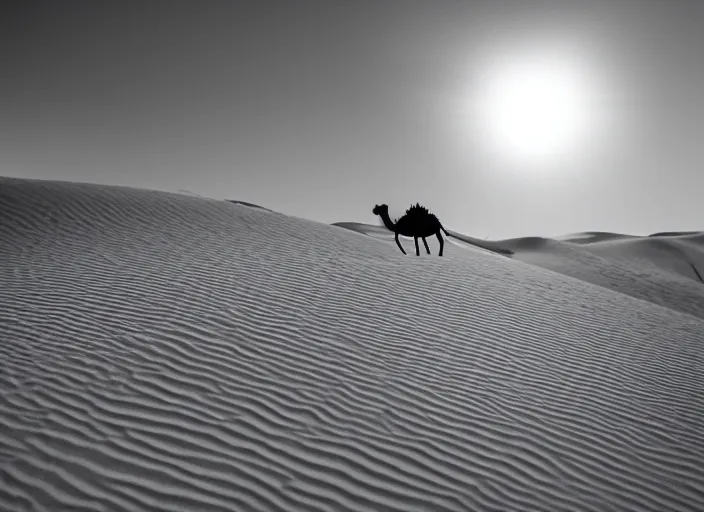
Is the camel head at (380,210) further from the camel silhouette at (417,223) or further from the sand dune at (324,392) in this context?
the sand dune at (324,392)

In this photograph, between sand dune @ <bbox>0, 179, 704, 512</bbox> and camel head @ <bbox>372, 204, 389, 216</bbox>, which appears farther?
camel head @ <bbox>372, 204, 389, 216</bbox>

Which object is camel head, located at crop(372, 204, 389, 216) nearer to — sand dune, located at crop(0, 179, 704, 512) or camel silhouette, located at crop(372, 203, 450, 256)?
camel silhouette, located at crop(372, 203, 450, 256)

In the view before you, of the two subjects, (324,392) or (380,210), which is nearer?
(324,392)

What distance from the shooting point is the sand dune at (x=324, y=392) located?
3078 millimetres

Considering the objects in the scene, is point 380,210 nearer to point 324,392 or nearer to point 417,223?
point 417,223

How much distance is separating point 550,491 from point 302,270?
234 inches

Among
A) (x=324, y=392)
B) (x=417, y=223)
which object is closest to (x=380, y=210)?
(x=417, y=223)

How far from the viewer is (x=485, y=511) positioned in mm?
3049

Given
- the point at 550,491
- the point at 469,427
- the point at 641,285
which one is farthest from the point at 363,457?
the point at 641,285

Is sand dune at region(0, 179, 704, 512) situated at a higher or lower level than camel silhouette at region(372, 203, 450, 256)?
lower

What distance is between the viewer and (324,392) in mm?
4254

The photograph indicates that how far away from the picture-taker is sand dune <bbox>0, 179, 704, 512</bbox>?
308cm

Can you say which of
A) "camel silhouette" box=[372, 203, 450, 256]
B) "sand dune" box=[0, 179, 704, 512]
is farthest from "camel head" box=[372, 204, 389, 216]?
"sand dune" box=[0, 179, 704, 512]

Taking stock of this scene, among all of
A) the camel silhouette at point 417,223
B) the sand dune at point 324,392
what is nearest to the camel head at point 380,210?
the camel silhouette at point 417,223
